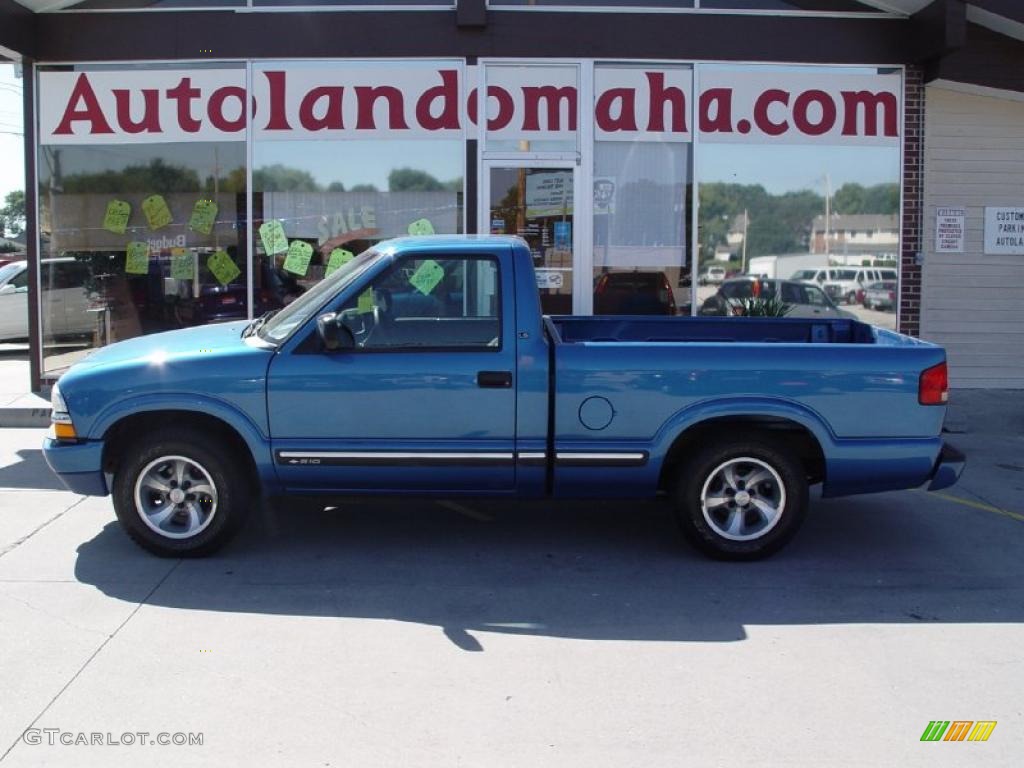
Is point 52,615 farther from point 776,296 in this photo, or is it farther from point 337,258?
point 776,296

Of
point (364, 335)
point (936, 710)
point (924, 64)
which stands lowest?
point (936, 710)

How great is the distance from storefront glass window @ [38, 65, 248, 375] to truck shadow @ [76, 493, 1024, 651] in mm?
5432

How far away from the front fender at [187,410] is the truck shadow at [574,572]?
746 mm

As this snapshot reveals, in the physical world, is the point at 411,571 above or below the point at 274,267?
below

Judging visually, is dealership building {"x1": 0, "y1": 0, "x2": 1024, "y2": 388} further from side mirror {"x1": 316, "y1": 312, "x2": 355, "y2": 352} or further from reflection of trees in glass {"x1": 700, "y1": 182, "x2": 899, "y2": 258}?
side mirror {"x1": 316, "y1": 312, "x2": 355, "y2": 352}

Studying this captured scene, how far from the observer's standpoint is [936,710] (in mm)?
4441

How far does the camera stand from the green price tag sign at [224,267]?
1207cm

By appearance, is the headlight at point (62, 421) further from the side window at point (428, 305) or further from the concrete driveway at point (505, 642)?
the side window at point (428, 305)

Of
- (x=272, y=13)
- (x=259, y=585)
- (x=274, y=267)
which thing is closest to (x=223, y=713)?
(x=259, y=585)

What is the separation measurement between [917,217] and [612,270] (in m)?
3.41

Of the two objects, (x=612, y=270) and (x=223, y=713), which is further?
(x=612, y=270)

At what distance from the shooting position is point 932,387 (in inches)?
243

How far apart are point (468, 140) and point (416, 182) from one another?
725mm

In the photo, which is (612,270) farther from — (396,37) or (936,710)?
(936,710)
